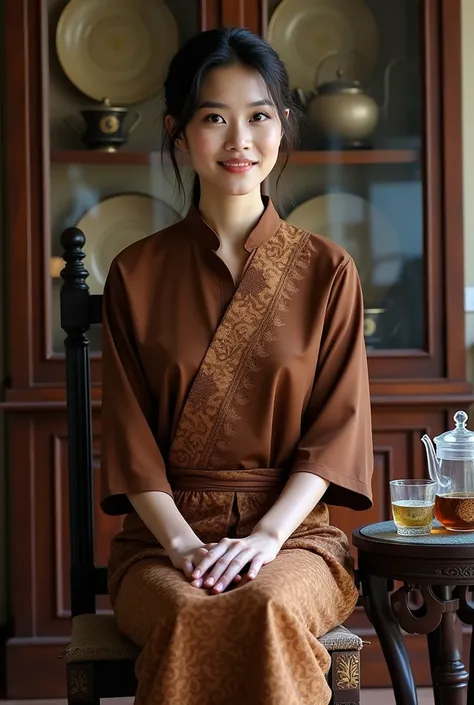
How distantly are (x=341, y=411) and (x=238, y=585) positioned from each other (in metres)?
0.38

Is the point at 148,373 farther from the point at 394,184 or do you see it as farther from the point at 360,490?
the point at 394,184

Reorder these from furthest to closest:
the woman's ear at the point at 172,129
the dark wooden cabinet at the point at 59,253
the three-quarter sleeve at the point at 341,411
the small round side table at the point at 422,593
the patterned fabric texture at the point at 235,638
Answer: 1. the dark wooden cabinet at the point at 59,253
2. the woman's ear at the point at 172,129
3. the three-quarter sleeve at the point at 341,411
4. the small round side table at the point at 422,593
5. the patterned fabric texture at the point at 235,638

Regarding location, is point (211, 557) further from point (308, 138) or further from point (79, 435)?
point (308, 138)

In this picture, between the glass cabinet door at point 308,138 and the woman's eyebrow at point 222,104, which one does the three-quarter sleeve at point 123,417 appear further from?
the glass cabinet door at point 308,138

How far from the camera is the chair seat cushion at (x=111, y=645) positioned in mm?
1675

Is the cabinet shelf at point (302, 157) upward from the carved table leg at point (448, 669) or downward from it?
upward

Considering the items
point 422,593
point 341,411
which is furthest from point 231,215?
point 422,593

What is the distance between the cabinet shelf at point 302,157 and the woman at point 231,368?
90cm

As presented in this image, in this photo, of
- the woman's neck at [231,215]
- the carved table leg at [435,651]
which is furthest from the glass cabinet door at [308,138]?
the carved table leg at [435,651]

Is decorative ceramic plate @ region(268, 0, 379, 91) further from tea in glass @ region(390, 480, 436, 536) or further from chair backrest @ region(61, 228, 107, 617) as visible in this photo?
tea in glass @ region(390, 480, 436, 536)

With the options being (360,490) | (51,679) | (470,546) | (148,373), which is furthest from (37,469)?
(470,546)

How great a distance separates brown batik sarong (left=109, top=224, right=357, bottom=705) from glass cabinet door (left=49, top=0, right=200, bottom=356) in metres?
0.98

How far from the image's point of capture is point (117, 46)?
2.88 m

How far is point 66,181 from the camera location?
2865mm
